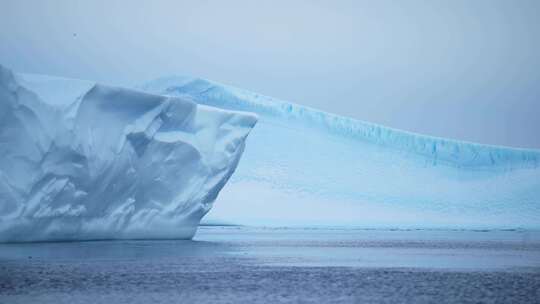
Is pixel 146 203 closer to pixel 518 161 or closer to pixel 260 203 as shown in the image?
pixel 260 203

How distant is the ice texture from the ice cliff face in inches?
363

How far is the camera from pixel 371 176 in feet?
83.2

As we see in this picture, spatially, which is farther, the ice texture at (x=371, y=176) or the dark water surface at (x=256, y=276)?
the ice texture at (x=371, y=176)

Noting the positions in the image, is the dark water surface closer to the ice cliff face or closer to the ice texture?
the ice cliff face

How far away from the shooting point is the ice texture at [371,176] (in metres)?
25.0

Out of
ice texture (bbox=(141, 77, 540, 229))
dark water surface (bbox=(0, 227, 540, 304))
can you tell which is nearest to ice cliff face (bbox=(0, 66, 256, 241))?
dark water surface (bbox=(0, 227, 540, 304))

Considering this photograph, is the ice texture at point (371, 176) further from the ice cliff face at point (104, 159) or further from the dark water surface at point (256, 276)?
the dark water surface at point (256, 276)

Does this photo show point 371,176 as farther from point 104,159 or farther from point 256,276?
point 256,276

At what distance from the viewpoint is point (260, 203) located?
24281mm

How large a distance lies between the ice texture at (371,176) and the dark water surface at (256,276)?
13.0 m

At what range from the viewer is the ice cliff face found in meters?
11.9

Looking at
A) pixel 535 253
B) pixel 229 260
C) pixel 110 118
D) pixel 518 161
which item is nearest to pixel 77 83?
pixel 110 118

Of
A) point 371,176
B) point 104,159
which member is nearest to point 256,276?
point 104,159

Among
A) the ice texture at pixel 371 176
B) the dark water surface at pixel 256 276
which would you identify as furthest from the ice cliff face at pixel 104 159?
the ice texture at pixel 371 176
